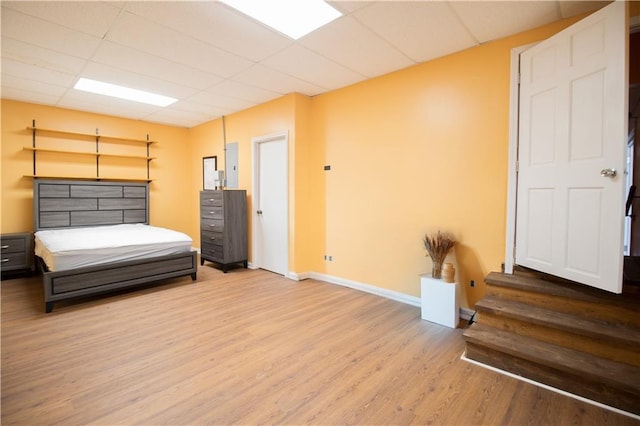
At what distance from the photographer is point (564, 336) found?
2.12 meters

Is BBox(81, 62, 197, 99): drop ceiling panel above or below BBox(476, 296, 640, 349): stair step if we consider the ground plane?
above

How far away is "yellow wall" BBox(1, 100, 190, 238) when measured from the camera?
466cm

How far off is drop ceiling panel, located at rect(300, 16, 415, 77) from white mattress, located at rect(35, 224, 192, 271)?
309cm

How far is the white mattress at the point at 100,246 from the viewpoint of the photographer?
338 centimetres

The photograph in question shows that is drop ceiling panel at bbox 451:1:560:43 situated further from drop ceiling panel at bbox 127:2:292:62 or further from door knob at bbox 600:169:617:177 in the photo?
drop ceiling panel at bbox 127:2:292:62

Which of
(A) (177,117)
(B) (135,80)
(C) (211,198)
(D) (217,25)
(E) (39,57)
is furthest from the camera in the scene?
(A) (177,117)

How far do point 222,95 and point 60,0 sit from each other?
89.3 inches

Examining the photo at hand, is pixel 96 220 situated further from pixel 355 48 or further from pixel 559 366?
pixel 559 366

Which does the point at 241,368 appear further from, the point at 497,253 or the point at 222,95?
the point at 222,95

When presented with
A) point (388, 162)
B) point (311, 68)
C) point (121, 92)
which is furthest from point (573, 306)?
point (121, 92)

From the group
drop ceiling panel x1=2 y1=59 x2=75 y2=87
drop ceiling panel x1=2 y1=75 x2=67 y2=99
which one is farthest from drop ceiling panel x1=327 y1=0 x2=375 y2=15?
drop ceiling panel x1=2 y1=75 x2=67 y2=99

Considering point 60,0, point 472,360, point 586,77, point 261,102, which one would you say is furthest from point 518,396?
point 261,102

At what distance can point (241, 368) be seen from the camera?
86.8 inches

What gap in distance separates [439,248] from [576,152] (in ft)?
4.36
